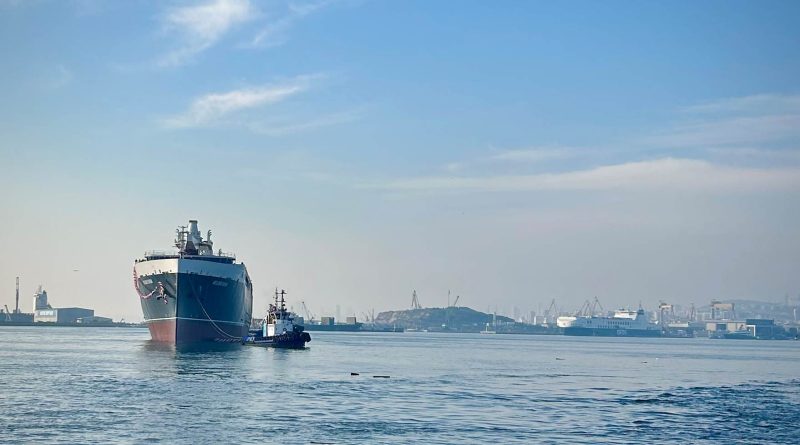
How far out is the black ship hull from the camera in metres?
118

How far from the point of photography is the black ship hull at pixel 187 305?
118 meters

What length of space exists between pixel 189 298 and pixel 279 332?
40.1ft

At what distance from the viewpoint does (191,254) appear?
139 m

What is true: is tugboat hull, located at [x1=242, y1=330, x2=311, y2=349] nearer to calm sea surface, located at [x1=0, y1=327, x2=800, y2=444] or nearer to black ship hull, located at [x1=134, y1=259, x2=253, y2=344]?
black ship hull, located at [x1=134, y1=259, x2=253, y2=344]

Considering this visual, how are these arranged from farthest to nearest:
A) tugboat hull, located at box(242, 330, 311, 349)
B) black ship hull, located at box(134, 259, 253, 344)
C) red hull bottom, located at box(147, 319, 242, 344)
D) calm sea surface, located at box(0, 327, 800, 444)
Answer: tugboat hull, located at box(242, 330, 311, 349), red hull bottom, located at box(147, 319, 242, 344), black ship hull, located at box(134, 259, 253, 344), calm sea surface, located at box(0, 327, 800, 444)

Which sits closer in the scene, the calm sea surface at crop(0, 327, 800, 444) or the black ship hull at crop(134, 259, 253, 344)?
the calm sea surface at crop(0, 327, 800, 444)

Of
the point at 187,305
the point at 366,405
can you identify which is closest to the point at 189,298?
the point at 187,305

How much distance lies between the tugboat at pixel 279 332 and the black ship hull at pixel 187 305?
4503 millimetres

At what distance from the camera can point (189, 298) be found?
388 ft

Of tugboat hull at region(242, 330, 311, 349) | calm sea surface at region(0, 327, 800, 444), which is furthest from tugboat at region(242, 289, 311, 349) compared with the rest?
calm sea surface at region(0, 327, 800, 444)

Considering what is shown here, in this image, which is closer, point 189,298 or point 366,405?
point 366,405

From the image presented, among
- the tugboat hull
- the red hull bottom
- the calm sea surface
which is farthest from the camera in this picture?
the tugboat hull

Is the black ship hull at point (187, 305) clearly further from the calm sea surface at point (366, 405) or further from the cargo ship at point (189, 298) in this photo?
the calm sea surface at point (366, 405)

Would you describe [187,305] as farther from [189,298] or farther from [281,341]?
[281,341]
